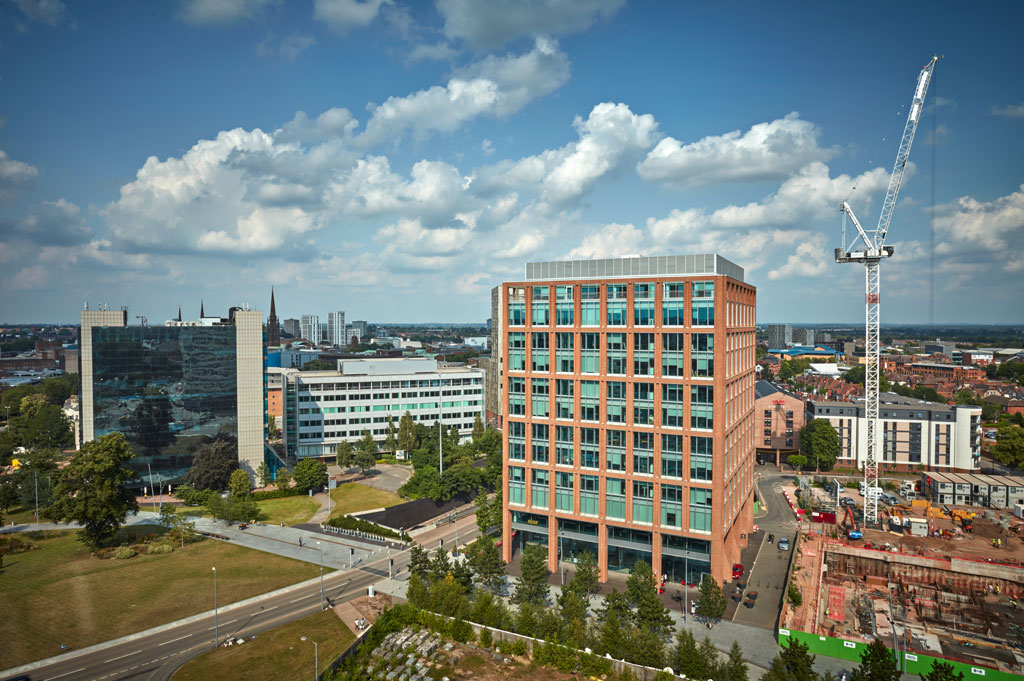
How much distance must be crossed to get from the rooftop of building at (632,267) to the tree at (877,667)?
1459 inches

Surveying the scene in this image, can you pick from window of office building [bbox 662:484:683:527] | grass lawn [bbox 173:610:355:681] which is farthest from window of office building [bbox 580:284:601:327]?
grass lawn [bbox 173:610:355:681]

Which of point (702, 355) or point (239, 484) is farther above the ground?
point (702, 355)

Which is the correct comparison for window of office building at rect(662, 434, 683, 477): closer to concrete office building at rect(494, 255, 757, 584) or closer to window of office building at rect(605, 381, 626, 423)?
concrete office building at rect(494, 255, 757, 584)

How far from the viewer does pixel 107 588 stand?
67.5 meters

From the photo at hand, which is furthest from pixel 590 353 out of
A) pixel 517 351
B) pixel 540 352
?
pixel 517 351

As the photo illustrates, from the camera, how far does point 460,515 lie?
9975 cm

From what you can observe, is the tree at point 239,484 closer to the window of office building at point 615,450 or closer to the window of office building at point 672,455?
the window of office building at point 615,450

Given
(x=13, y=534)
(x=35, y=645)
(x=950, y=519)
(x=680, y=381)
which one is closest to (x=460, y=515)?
(x=680, y=381)

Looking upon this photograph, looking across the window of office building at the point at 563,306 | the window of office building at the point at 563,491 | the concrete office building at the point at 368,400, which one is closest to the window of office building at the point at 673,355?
the window of office building at the point at 563,306

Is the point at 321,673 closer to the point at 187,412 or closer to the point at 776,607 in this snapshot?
the point at 776,607

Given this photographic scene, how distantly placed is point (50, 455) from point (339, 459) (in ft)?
160

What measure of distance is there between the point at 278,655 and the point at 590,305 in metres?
46.8

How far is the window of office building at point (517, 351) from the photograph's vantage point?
73.9 m

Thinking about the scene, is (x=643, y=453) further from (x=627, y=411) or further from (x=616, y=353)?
(x=616, y=353)
